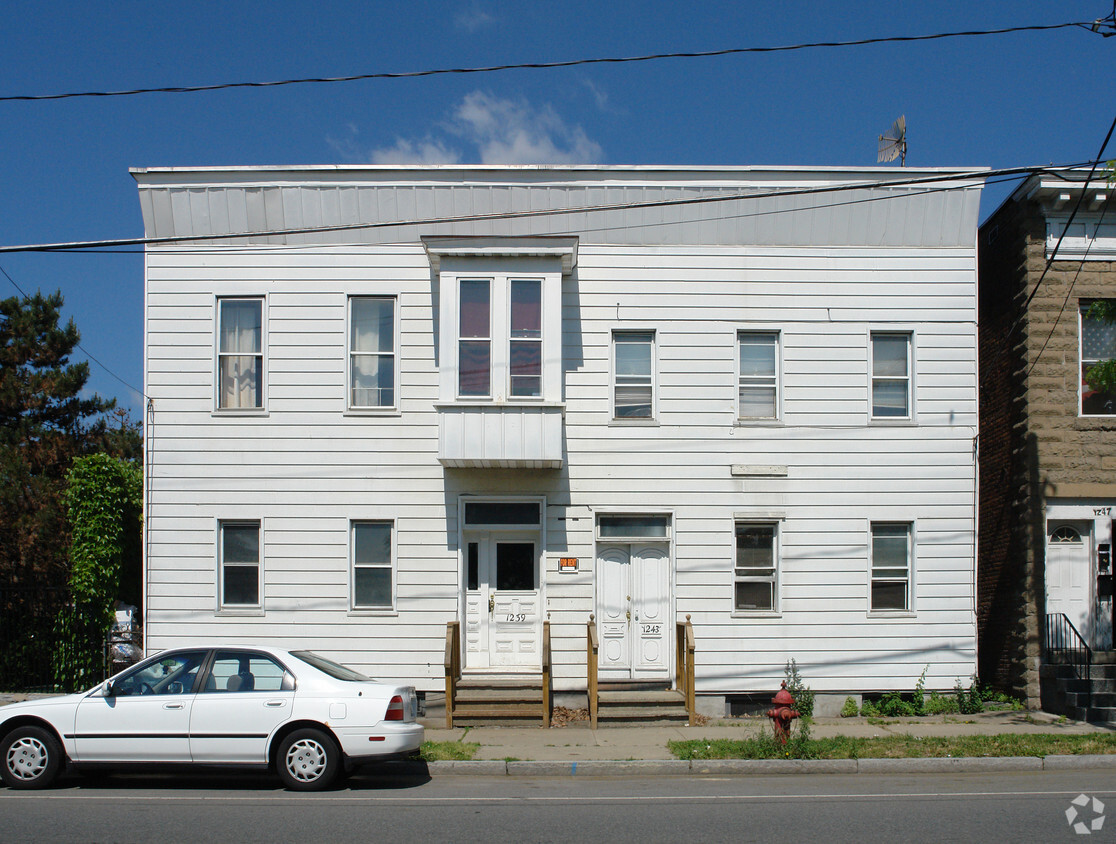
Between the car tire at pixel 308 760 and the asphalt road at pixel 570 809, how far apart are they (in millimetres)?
193

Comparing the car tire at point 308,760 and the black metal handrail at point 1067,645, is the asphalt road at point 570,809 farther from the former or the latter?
the black metal handrail at point 1067,645

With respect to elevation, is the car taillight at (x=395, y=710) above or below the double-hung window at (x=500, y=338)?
below

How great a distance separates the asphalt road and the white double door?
3983 millimetres

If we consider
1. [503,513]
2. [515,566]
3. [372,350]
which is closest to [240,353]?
[372,350]

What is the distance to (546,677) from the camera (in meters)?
13.4

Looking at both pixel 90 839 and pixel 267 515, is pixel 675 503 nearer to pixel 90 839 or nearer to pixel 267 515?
pixel 267 515

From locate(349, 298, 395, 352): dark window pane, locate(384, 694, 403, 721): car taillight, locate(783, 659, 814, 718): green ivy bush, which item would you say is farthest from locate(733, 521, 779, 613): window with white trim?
locate(384, 694, 403, 721): car taillight

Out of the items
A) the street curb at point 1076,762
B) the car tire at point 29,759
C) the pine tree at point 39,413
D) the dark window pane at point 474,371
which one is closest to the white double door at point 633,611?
the dark window pane at point 474,371

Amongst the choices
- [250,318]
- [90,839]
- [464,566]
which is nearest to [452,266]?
[250,318]

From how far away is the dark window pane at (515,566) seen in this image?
14750 mm

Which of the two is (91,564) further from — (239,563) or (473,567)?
(473,567)

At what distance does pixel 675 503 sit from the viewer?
14.7 m

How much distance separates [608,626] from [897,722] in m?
4.53

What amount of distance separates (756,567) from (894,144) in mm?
8338
